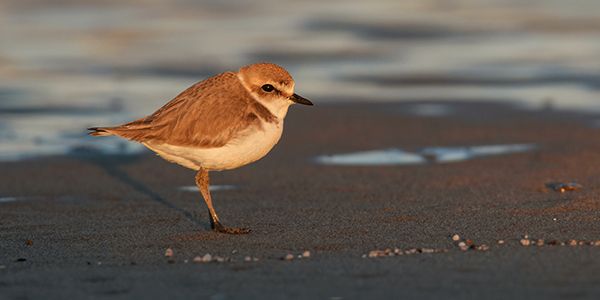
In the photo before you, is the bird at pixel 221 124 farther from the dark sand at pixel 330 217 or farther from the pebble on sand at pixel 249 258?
the pebble on sand at pixel 249 258

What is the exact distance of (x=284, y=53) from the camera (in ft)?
39.4

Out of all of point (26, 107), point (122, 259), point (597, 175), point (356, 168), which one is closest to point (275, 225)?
point (122, 259)

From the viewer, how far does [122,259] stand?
5480 mm

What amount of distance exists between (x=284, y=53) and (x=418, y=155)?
408 centimetres

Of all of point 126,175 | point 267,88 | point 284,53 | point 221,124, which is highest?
point 267,88

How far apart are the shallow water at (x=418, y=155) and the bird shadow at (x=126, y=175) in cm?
127

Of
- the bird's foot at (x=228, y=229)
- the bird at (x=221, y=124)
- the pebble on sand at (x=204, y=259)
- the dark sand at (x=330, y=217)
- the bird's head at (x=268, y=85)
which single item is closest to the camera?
the dark sand at (x=330, y=217)

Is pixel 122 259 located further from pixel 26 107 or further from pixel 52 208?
pixel 26 107

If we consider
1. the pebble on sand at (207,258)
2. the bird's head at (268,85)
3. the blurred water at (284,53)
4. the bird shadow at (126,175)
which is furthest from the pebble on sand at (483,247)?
the blurred water at (284,53)

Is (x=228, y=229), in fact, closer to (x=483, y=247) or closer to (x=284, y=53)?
(x=483, y=247)

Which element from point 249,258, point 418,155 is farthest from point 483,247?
point 418,155

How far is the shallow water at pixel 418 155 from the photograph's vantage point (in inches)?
316

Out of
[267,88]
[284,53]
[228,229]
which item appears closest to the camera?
[228,229]

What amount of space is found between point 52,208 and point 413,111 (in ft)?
12.0
